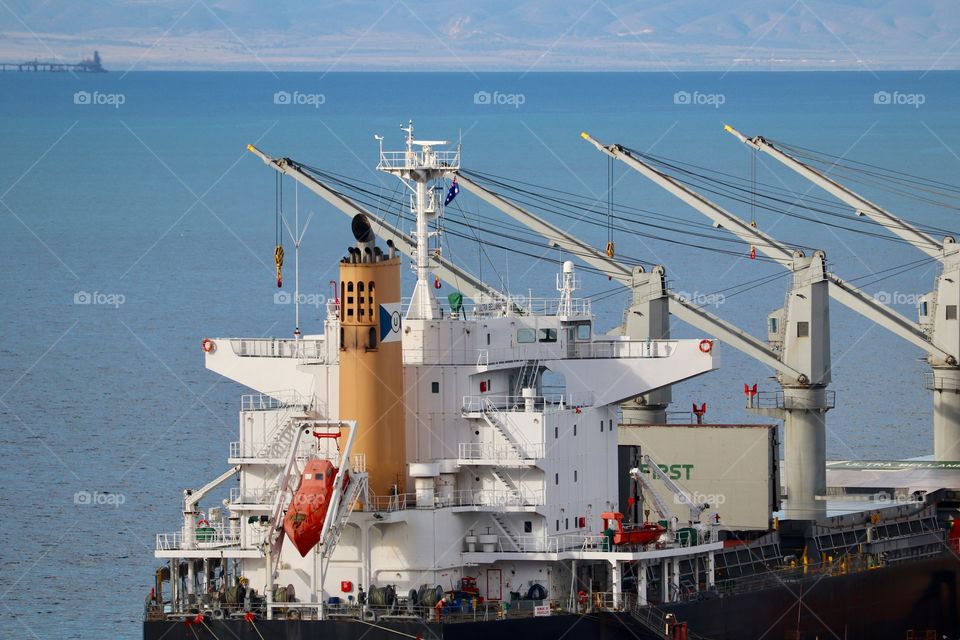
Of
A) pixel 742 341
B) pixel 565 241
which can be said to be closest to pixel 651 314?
pixel 742 341

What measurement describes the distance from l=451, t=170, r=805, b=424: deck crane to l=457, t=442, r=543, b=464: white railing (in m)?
21.5

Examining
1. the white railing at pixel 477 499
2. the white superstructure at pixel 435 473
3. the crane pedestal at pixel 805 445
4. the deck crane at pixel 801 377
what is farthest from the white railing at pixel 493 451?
the crane pedestal at pixel 805 445

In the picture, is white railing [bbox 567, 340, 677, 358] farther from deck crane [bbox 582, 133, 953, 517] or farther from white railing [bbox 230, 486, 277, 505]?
deck crane [bbox 582, 133, 953, 517]

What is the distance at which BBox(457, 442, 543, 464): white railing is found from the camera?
52562mm

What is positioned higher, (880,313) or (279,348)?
(880,313)

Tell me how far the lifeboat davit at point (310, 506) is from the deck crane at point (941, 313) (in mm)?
36661

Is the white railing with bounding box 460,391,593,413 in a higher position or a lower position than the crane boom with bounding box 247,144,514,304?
lower

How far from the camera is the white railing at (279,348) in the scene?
54.8 metres

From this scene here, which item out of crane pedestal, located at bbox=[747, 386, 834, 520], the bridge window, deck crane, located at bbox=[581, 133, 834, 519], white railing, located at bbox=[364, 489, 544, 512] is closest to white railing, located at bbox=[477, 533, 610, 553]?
white railing, located at bbox=[364, 489, 544, 512]

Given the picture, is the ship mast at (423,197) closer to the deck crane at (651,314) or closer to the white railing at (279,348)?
the white railing at (279,348)

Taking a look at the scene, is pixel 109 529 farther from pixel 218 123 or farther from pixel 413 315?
pixel 218 123

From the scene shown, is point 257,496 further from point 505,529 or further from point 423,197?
point 423,197

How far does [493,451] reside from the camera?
5278 cm

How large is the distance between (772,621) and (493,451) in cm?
1145
